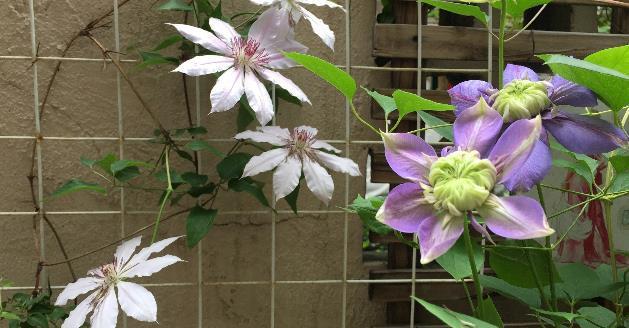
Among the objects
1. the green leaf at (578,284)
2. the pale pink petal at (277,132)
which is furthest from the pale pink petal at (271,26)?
the green leaf at (578,284)

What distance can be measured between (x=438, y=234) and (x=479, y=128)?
9 centimetres

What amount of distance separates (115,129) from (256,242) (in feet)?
1.03

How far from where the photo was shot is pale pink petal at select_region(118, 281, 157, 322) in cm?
73

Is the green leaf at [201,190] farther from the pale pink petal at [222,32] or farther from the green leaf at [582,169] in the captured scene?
the green leaf at [582,169]

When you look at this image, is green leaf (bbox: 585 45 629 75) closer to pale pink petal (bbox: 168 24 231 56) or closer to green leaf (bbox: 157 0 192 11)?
pale pink petal (bbox: 168 24 231 56)

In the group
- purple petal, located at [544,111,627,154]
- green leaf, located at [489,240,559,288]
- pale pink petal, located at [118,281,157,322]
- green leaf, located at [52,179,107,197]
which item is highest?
purple petal, located at [544,111,627,154]

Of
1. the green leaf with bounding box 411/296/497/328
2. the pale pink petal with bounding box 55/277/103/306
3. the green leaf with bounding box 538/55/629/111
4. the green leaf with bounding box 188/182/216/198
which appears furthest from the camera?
the green leaf with bounding box 188/182/216/198

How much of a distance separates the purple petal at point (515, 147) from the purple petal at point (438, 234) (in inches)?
1.8

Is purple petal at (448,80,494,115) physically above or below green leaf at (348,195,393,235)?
above

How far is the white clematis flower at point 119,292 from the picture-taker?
0.74 metres

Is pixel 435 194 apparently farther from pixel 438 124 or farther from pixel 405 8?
pixel 405 8

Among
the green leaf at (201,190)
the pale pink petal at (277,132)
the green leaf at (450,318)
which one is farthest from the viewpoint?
the green leaf at (201,190)

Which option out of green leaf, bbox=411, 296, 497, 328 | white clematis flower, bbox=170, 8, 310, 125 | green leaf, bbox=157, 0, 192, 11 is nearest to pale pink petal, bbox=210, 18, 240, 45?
white clematis flower, bbox=170, 8, 310, 125

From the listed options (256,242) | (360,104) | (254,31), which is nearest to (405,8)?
(360,104)
